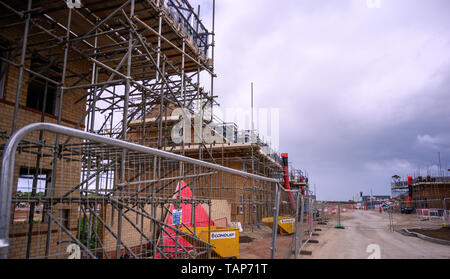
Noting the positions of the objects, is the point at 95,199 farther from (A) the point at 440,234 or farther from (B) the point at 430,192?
(B) the point at 430,192

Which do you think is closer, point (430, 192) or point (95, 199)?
point (95, 199)

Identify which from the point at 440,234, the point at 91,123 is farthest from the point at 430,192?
the point at 91,123

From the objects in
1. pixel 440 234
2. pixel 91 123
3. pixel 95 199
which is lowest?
pixel 440 234

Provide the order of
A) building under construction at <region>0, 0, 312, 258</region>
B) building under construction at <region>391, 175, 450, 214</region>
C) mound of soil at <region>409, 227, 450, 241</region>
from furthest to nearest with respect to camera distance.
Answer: building under construction at <region>391, 175, 450, 214</region>, mound of soil at <region>409, 227, 450, 241</region>, building under construction at <region>0, 0, 312, 258</region>

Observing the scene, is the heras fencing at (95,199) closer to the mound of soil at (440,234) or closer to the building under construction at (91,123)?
the building under construction at (91,123)

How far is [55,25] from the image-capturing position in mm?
10344

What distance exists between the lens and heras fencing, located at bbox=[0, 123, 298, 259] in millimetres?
3461

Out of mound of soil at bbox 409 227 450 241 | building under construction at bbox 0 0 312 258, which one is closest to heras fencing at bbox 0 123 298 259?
building under construction at bbox 0 0 312 258

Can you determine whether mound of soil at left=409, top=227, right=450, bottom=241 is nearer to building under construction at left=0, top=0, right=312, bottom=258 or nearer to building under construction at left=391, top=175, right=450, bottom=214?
building under construction at left=0, top=0, right=312, bottom=258

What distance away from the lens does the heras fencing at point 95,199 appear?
346 cm

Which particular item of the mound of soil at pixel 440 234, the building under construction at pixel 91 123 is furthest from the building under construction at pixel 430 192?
the building under construction at pixel 91 123

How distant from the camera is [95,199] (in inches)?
193
